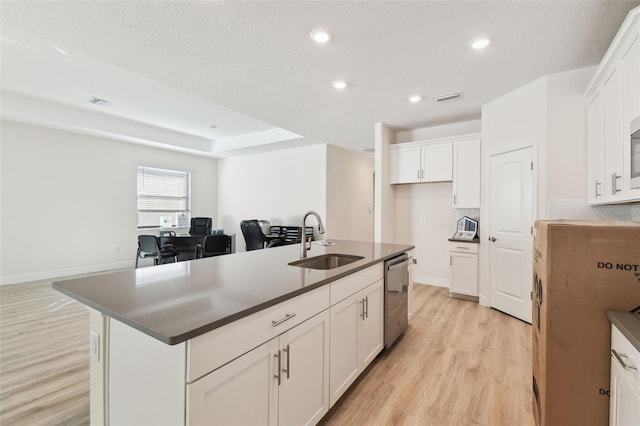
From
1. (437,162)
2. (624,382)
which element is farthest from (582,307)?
(437,162)

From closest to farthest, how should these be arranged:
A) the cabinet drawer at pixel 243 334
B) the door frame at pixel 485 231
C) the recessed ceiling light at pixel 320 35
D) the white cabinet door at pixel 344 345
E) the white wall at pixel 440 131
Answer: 1. the cabinet drawer at pixel 243 334
2. the white cabinet door at pixel 344 345
3. the recessed ceiling light at pixel 320 35
4. the door frame at pixel 485 231
5. the white wall at pixel 440 131

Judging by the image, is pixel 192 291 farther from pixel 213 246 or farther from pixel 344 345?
pixel 213 246

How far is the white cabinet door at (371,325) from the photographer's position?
2078 mm

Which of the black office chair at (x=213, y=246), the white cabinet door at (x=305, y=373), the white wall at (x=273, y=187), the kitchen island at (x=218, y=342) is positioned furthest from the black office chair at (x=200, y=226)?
the white cabinet door at (x=305, y=373)

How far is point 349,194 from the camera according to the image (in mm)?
6949

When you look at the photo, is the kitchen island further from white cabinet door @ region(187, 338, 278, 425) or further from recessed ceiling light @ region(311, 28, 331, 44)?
recessed ceiling light @ region(311, 28, 331, 44)

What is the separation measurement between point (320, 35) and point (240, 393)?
246 centimetres

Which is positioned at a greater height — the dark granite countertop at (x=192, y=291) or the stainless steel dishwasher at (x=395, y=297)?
the dark granite countertop at (x=192, y=291)

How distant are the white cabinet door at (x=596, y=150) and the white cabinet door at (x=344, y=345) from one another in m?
2.27

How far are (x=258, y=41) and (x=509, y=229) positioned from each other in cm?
338

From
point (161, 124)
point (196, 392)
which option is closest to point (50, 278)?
point (161, 124)

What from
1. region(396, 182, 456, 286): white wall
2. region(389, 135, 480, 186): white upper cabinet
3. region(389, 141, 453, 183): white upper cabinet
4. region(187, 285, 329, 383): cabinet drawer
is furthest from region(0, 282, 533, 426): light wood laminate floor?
region(389, 141, 453, 183): white upper cabinet

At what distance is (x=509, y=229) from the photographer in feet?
11.2

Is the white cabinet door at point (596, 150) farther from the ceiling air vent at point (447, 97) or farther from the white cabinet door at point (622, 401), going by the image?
the white cabinet door at point (622, 401)
